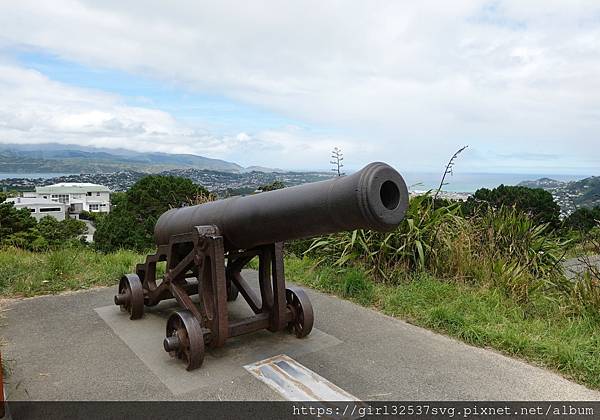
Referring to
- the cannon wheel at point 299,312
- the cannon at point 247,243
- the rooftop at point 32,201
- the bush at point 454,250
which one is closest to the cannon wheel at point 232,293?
the cannon at point 247,243

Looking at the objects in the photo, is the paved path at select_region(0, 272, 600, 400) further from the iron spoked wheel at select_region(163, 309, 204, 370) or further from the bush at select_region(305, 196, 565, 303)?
the bush at select_region(305, 196, 565, 303)

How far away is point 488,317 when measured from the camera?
4.56 metres

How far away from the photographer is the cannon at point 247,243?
278cm

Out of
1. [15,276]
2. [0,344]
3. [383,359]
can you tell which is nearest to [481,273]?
[383,359]

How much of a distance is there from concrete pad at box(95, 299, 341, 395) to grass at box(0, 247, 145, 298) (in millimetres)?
1558

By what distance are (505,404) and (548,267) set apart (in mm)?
4114

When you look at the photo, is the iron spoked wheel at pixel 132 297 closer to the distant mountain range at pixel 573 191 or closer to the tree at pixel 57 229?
the distant mountain range at pixel 573 191

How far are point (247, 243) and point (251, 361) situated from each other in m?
0.98

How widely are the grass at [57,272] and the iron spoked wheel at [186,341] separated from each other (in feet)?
10.3

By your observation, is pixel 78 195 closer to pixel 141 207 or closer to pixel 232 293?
pixel 141 207

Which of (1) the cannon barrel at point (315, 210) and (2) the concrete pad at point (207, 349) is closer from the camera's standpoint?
(1) the cannon barrel at point (315, 210)

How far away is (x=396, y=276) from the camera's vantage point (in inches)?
238

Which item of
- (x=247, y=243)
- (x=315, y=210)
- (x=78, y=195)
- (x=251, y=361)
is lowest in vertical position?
(x=78, y=195)

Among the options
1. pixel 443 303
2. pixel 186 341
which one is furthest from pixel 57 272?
pixel 443 303
